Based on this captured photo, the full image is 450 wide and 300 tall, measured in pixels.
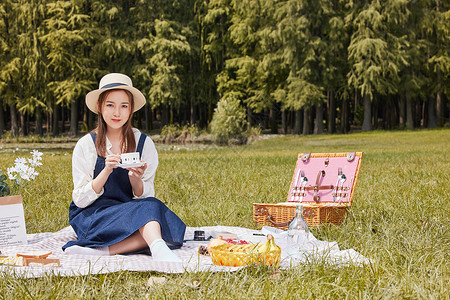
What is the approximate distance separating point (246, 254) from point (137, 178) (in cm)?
131

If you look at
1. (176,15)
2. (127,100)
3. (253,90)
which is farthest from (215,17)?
(127,100)

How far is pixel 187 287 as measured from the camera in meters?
2.99

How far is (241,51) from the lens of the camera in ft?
124

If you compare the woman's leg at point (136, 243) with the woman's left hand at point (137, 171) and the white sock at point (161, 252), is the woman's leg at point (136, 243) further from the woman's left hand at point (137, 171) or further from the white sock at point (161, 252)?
the woman's left hand at point (137, 171)

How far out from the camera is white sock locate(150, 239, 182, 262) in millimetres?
3748

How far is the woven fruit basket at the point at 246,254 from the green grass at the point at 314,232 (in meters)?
0.08

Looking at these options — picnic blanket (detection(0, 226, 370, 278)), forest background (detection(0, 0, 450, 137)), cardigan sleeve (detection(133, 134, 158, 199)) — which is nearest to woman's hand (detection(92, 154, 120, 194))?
cardigan sleeve (detection(133, 134, 158, 199))

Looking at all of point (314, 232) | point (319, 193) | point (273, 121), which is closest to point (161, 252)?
point (314, 232)

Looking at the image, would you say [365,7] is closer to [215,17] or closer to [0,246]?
[215,17]

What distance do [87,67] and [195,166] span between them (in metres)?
26.2

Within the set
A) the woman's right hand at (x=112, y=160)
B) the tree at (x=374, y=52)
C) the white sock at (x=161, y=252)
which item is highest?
the tree at (x=374, y=52)

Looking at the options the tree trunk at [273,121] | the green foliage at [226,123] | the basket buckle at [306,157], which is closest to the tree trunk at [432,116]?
the tree trunk at [273,121]

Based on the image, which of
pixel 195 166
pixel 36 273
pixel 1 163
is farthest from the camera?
pixel 1 163

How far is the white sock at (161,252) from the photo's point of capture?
12.3 feet
